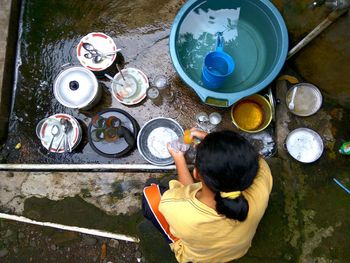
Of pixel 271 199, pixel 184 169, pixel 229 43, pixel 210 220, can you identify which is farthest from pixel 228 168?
pixel 229 43

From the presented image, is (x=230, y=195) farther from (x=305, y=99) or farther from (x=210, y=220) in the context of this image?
(x=305, y=99)

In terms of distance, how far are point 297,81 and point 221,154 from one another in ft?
6.26

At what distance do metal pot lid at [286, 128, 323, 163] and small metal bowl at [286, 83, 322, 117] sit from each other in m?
0.19

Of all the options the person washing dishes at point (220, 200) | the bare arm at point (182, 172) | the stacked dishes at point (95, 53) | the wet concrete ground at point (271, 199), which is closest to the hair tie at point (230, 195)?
the person washing dishes at point (220, 200)

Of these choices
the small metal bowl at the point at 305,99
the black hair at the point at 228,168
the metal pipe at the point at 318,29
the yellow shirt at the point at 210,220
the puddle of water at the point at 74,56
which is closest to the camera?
the black hair at the point at 228,168

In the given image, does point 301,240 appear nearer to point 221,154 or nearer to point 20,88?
point 221,154

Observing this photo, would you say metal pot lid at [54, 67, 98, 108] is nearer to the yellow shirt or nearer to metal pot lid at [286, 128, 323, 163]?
the yellow shirt

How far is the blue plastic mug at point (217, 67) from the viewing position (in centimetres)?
301

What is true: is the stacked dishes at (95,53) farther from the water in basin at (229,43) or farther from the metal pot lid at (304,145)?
the metal pot lid at (304,145)

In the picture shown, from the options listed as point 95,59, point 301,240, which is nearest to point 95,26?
point 95,59

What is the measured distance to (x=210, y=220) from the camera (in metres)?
1.92

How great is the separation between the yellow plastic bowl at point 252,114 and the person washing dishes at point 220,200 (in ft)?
3.13

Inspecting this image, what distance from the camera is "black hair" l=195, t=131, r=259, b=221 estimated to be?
1804mm

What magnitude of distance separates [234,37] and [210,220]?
217 centimetres
